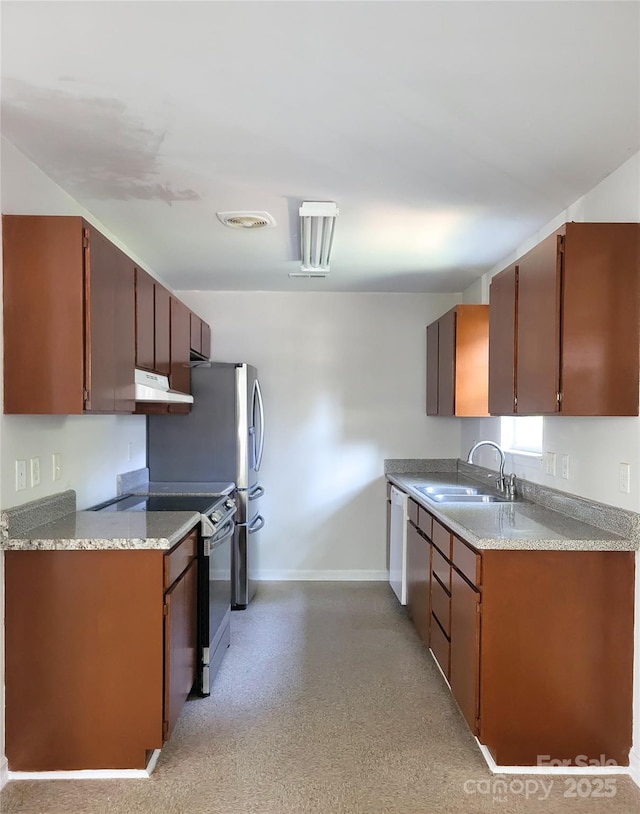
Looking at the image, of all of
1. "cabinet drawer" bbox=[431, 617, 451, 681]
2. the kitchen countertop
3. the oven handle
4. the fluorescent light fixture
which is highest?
the fluorescent light fixture

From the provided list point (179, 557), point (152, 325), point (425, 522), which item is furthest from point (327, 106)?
point (425, 522)

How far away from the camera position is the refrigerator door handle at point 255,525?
13.5 ft

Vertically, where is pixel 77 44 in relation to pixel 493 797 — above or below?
above

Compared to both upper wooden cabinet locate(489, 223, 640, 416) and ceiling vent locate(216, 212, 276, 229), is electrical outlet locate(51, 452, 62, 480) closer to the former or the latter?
ceiling vent locate(216, 212, 276, 229)

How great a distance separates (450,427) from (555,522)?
2316mm

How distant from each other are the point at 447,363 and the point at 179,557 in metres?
2.43

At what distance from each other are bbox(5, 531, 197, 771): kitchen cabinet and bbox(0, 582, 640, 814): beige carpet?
0.15m

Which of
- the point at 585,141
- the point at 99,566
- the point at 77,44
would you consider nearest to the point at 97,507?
the point at 99,566

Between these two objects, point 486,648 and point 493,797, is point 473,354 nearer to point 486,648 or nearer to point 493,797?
point 486,648

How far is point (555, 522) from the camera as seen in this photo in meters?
2.54

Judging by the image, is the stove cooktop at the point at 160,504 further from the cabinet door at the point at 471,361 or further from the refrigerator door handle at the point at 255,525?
the cabinet door at the point at 471,361

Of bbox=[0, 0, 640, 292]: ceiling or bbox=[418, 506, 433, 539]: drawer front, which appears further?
bbox=[418, 506, 433, 539]: drawer front

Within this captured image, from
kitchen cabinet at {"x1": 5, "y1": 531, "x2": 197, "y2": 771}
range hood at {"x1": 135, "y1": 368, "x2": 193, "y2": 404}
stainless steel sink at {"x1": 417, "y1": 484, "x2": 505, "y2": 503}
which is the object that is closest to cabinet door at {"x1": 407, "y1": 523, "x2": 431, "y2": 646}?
stainless steel sink at {"x1": 417, "y1": 484, "x2": 505, "y2": 503}

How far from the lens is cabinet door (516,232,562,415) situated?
7.39ft
